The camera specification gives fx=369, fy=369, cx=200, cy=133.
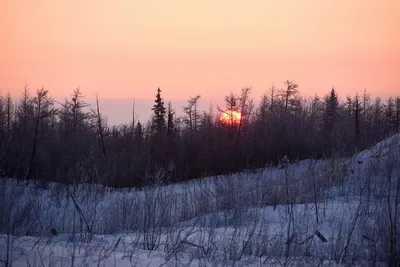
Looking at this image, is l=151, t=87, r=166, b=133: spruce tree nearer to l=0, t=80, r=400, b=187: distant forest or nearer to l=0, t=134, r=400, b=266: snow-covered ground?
l=0, t=80, r=400, b=187: distant forest

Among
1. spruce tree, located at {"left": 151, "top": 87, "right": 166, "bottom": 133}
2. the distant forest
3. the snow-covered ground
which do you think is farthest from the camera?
spruce tree, located at {"left": 151, "top": 87, "right": 166, "bottom": 133}

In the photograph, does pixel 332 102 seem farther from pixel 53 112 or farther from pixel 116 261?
pixel 116 261

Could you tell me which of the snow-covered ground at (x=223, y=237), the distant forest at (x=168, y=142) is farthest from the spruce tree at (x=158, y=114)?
the snow-covered ground at (x=223, y=237)

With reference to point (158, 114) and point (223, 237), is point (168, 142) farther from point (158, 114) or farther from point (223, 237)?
point (223, 237)

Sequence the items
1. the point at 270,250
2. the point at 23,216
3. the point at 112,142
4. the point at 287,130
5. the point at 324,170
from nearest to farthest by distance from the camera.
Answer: the point at 270,250 < the point at 23,216 < the point at 324,170 < the point at 287,130 < the point at 112,142

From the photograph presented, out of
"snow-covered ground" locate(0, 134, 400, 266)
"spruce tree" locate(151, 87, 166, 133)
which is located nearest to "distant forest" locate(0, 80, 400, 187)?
"spruce tree" locate(151, 87, 166, 133)

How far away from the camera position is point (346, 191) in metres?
11.1

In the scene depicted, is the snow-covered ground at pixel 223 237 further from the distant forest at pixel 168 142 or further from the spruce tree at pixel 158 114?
the spruce tree at pixel 158 114

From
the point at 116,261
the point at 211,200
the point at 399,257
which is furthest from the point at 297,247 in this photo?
the point at 211,200

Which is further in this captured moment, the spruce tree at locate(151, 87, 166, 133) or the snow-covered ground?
the spruce tree at locate(151, 87, 166, 133)

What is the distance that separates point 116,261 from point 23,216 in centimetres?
475

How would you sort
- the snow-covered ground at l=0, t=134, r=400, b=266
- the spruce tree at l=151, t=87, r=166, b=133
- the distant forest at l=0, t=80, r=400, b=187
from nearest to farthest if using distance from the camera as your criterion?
the snow-covered ground at l=0, t=134, r=400, b=266 < the distant forest at l=0, t=80, r=400, b=187 < the spruce tree at l=151, t=87, r=166, b=133

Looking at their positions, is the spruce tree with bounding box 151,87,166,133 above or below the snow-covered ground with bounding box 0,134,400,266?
above

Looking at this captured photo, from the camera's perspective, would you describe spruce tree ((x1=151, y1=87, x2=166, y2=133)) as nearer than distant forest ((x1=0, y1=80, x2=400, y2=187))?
No
